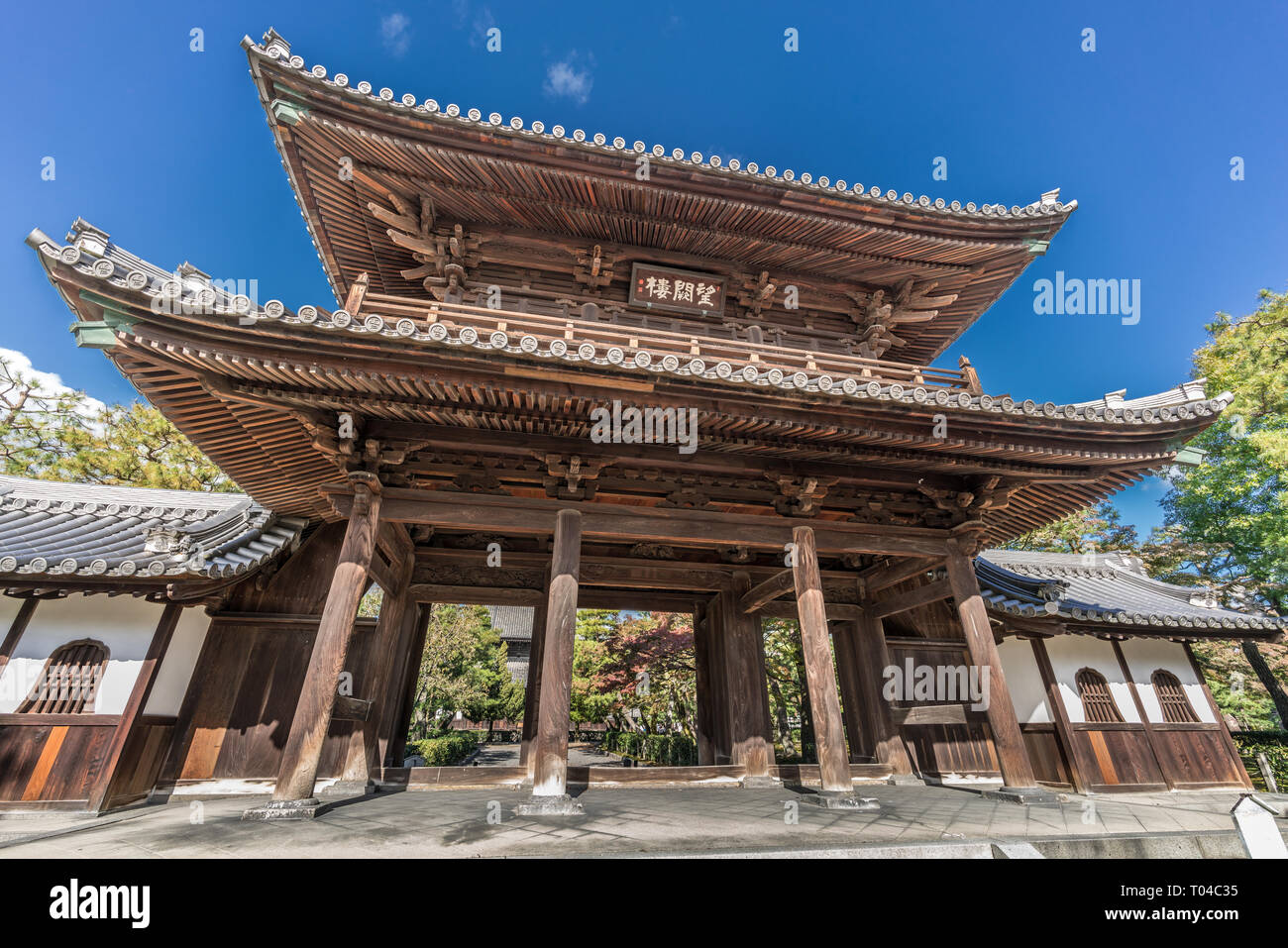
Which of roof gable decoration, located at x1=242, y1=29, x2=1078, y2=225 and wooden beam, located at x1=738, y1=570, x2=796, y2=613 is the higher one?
roof gable decoration, located at x1=242, y1=29, x2=1078, y2=225

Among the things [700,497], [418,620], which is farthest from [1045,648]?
[418,620]

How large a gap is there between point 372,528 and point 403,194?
546 cm

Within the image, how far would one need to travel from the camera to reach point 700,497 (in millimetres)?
7539

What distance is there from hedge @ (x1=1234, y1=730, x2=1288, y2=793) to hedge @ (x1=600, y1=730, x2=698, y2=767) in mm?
13793

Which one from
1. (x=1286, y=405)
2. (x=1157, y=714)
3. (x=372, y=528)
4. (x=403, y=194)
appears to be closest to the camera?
(x=372, y=528)

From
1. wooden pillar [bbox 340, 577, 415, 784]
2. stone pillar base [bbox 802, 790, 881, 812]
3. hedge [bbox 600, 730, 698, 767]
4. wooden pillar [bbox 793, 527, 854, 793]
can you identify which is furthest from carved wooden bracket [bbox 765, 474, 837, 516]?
hedge [bbox 600, 730, 698, 767]

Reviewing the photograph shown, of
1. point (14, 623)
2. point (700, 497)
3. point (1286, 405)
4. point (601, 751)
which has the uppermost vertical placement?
point (1286, 405)

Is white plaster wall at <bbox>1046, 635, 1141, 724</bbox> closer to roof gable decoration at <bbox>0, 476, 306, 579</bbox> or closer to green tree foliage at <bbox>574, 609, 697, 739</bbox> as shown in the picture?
green tree foliage at <bbox>574, 609, 697, 739</bbox>

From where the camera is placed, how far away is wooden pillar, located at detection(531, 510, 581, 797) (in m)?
5.57

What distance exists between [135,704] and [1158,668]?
55.4ft

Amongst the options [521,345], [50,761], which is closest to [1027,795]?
[521,345]

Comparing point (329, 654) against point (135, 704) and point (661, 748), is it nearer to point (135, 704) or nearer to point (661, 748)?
point (135, 704)

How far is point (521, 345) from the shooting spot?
5418mm
